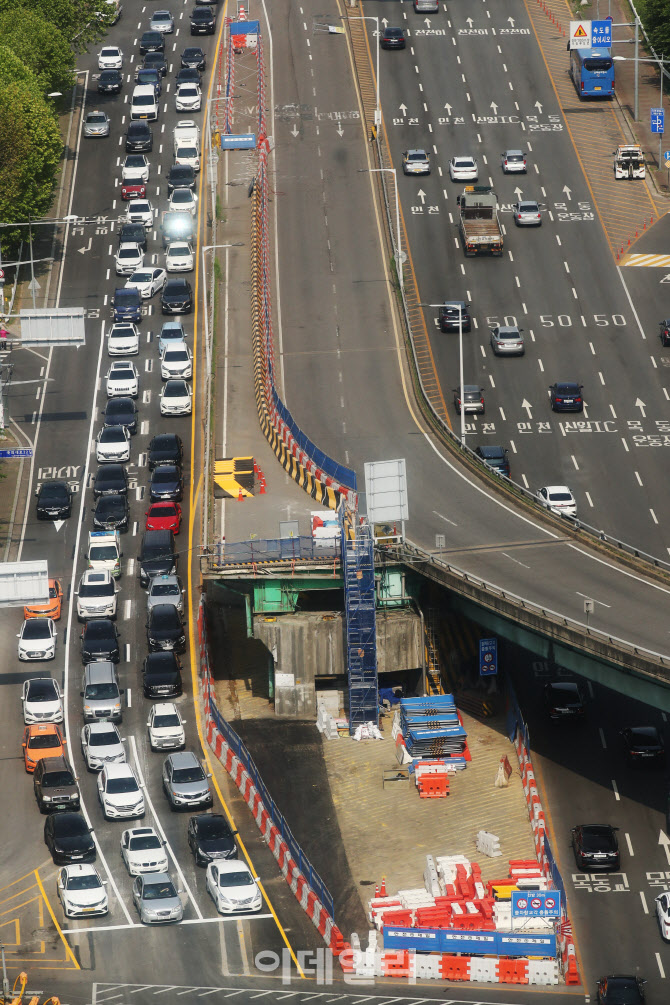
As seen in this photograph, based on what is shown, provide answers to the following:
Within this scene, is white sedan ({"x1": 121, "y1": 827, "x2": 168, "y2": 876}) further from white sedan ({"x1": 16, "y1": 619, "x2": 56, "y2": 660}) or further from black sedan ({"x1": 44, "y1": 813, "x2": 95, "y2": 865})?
white sedan ({"x1": 16, "y1": 619, "x2": 56, "y2": 660})

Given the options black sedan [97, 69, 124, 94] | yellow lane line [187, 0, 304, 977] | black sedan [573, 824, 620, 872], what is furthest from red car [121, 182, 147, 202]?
black sedan [573, 824, 620, 872]

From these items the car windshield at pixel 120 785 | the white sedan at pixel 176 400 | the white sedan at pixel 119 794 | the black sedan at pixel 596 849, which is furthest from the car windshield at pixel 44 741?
the white sedan at pixel 176 400

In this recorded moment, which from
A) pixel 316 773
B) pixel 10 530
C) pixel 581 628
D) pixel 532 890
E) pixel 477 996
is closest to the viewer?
pixel 477 996

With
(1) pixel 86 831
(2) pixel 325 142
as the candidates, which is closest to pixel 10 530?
(1) pixel 86 831

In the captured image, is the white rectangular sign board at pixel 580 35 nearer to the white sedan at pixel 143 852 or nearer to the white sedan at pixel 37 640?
the white sedan at pixel 37 640

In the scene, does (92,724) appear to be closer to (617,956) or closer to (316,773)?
(316,773)

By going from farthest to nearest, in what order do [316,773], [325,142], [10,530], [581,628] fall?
1. [325,142]
2. [10,530]
3. [316,773]
4. [581,628]
